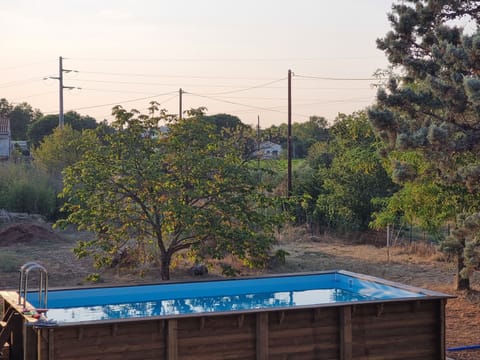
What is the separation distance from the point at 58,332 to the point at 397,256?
15.6 meters

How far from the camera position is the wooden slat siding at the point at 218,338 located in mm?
9086

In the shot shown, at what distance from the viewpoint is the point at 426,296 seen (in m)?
10.3

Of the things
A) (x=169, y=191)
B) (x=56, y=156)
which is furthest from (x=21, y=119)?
(x=169, y=191)

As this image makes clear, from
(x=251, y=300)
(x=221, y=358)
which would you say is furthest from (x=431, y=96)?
(x=221, y=358)

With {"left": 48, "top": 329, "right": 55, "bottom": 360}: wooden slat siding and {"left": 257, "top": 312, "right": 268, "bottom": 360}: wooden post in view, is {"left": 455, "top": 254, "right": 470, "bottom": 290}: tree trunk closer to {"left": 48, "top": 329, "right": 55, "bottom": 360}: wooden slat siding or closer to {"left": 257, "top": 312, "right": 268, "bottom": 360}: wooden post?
{"left": 257, "top": 312, "right": 268, "bottom": 360}: wooden post

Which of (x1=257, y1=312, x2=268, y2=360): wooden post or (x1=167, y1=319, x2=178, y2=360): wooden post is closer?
(x1=167, y1=319, x2=178, y2=360): wooden post

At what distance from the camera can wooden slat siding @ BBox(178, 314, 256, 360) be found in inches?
358

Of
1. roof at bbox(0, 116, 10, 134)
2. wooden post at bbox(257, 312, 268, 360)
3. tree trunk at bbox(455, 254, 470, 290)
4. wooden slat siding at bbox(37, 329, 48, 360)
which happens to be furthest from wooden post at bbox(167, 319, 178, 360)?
roof at bbox(0, 116, 10, 134)

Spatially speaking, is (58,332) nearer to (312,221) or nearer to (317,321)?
(317,321)

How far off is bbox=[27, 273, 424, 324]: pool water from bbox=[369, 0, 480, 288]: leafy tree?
222 centimetres

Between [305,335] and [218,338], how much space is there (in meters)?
1.22

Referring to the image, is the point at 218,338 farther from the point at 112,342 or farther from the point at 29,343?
the point at 29,343

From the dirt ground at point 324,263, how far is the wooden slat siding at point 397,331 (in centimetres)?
157

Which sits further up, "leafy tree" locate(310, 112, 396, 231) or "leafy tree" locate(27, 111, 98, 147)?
"leafy tree" locate(27, 111, 98, 147)
